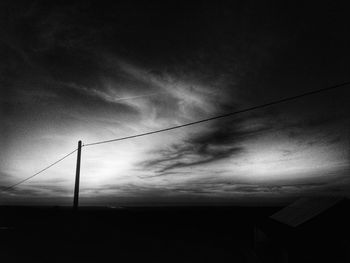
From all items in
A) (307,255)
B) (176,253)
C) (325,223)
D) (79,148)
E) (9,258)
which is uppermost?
(79,148)

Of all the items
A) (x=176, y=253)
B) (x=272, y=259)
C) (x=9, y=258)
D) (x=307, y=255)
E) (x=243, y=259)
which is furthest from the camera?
(x=176, y=253)

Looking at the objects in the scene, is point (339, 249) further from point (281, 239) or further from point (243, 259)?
point (243, 259)

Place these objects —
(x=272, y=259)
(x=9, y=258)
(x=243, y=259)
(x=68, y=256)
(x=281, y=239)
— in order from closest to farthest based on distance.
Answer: (x=281, y=239), (x=272, y=259), (x=9, y=258), (x=68, y=256), (x=243, y=259)

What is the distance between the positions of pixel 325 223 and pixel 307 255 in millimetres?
1475

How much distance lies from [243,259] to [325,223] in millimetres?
9217

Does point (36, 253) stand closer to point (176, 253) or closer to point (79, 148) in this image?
point (79, 148)

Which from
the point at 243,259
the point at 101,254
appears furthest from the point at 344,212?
the point at 101,254

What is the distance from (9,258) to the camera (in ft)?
45.3

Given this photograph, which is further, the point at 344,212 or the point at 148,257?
the point at 148,257

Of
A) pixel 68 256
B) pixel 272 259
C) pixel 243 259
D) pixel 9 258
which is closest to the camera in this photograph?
pixel 272 259

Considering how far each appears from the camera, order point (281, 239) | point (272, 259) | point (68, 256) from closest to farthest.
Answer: point (281, 239) → point (272, 259) → point (68, 256)

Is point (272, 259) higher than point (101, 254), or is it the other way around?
point (272, 259)

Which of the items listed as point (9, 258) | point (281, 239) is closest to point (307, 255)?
point (281, 239)

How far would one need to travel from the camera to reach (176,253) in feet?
62.0
